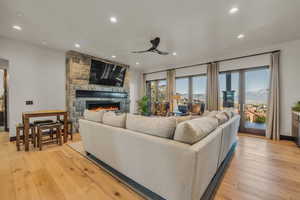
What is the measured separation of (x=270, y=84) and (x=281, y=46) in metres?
1.13

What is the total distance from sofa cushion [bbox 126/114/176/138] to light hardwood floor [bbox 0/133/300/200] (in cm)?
79

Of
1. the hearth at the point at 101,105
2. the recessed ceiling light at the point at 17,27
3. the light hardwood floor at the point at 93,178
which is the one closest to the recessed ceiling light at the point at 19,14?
the recessed ceiling light at the point at 17,27

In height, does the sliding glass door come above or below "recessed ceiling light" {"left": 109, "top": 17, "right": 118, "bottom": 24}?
below

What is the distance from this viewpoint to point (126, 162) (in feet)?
5.62

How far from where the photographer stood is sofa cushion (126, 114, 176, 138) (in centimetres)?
142

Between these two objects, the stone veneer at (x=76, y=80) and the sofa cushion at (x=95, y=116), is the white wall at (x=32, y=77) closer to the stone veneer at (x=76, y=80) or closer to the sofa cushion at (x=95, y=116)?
the stone veneer at (x=76, y=80)

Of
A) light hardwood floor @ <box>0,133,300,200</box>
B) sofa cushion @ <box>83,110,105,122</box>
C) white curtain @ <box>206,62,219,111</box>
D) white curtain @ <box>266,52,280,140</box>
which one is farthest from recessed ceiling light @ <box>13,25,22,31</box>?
white curtain @ <box>266,52,280,140</box>

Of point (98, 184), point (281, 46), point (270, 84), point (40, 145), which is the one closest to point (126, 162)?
point (98, 184)

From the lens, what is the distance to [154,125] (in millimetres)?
1522

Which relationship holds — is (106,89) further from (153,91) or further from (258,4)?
(258,4)

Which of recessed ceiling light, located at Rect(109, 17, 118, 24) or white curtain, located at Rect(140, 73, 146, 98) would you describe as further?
white curtain, located at Rect(140, 73, 146, 98)

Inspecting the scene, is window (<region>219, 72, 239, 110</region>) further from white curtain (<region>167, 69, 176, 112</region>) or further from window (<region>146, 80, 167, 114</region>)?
window (<region>146, 80, 167, 114</region>)

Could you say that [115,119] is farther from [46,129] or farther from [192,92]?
[192,92]

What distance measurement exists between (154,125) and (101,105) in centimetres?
449
